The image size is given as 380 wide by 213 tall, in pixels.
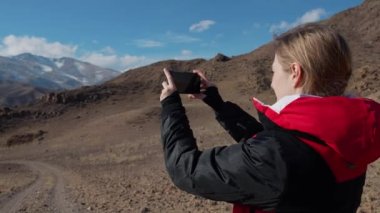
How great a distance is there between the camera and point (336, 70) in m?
2.14

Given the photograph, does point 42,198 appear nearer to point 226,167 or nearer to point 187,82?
point 187,82

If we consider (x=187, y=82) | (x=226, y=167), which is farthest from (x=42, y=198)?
(x=226, y=167)

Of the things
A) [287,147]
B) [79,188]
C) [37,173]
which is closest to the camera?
[287,147]

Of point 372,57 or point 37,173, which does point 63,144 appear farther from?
point 372,57

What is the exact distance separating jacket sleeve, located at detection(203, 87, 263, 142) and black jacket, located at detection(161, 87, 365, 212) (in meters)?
0.64

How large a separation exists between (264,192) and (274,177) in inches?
3.2

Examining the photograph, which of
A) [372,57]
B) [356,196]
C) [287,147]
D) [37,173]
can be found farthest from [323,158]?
[372,57]

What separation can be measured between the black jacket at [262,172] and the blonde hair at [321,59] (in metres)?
Result: 0.25

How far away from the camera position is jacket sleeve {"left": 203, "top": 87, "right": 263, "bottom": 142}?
2.85 m

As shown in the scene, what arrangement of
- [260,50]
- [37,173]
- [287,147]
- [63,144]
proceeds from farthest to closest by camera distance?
[260,50], [63,144], [37,173], [287,147]

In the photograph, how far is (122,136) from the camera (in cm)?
2938

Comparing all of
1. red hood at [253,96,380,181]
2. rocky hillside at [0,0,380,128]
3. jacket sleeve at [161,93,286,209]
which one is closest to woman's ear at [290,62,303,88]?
red hood at [253,96,380,181]

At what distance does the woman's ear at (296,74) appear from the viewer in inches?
84.4

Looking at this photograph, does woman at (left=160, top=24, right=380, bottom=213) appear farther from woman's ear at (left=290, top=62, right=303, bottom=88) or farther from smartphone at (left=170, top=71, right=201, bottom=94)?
smartphone at (left=170, top=71, right=201, bottom=94)
